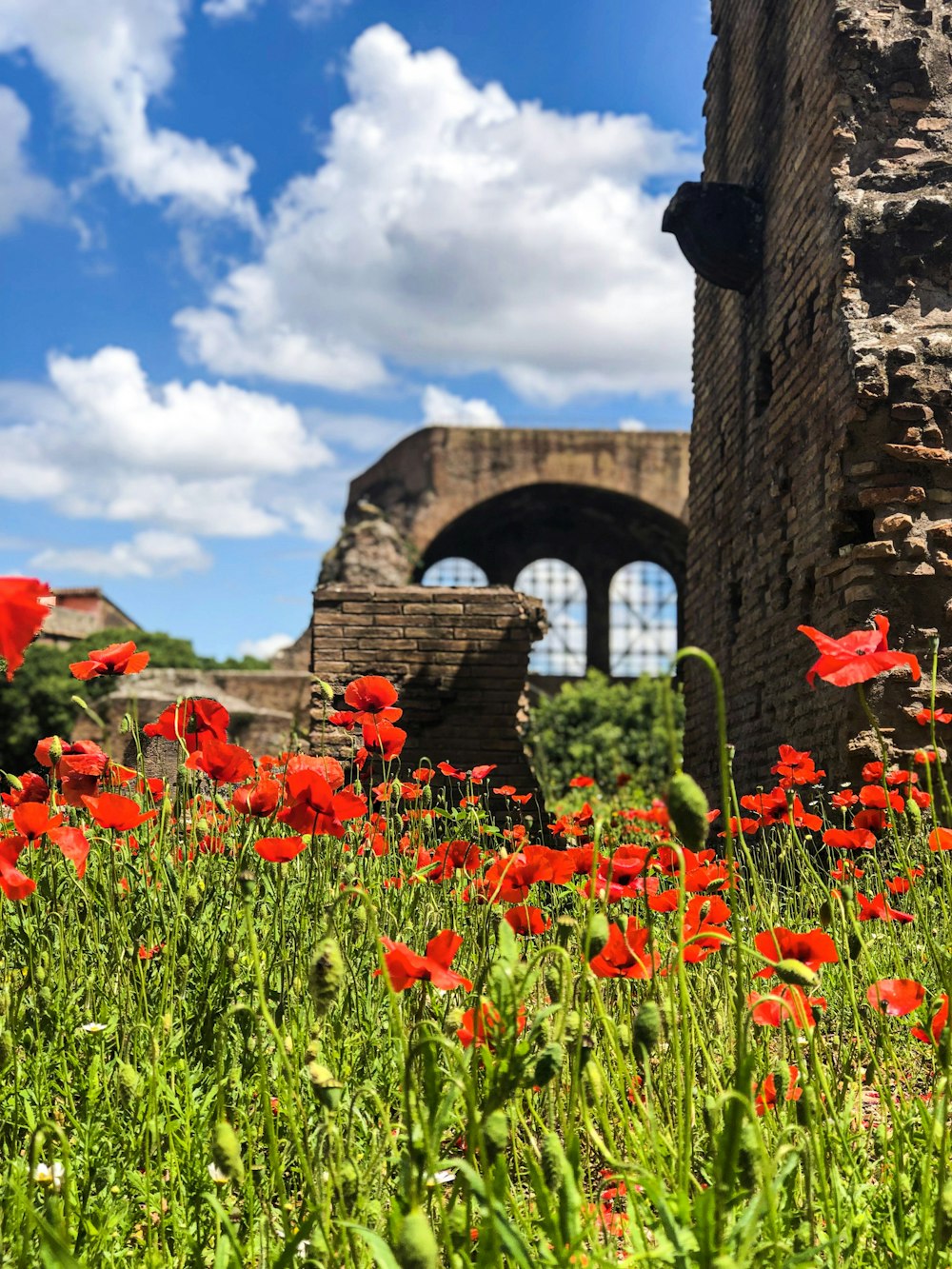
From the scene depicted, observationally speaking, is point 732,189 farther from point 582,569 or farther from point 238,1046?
point 582,569

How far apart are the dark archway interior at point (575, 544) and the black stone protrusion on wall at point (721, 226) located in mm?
13169

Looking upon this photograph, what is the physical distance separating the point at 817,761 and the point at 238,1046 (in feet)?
13.0

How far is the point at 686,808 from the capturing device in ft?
3.71

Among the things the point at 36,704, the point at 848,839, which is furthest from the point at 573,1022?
the point at 36,704

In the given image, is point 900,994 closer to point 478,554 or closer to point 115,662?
point 115,662

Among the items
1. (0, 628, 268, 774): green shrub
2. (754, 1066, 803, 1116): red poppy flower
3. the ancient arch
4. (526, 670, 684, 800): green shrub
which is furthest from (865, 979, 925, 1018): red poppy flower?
(0, 628, 268, 774): green shrub

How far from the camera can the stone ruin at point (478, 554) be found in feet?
26.1

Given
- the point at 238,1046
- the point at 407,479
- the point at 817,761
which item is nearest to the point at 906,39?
the point at 817,761

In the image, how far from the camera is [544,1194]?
1340mm

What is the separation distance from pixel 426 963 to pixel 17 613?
613 millimetres

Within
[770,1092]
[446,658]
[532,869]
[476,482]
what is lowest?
[770,1092]

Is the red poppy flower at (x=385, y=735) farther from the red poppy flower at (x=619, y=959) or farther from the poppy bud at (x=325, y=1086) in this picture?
the poppy bud at (x=325, y=1086)

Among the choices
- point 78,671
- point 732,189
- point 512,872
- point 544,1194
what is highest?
point 732,189

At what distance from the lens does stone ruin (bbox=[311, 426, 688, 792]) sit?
7.94 meters
